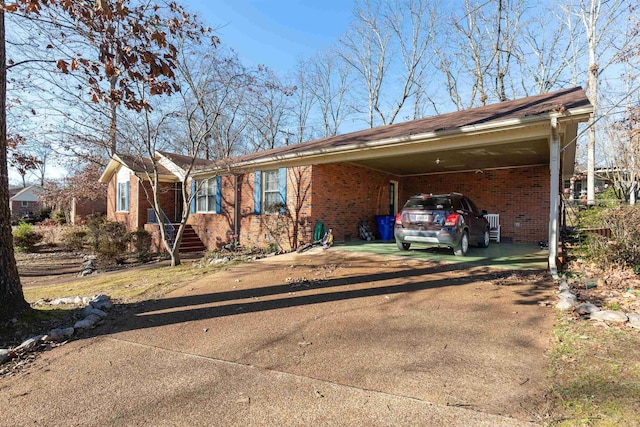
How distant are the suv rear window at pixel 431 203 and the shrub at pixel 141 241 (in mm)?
11119

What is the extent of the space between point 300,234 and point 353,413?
8.82 metres

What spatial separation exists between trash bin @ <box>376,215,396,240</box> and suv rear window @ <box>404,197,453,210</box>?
4154 mm

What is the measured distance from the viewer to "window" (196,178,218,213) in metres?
14.5

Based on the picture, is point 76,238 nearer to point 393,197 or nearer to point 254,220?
point 254,220

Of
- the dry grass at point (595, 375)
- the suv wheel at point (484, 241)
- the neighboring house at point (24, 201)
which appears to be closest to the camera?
the dry grass at point (595, 375)

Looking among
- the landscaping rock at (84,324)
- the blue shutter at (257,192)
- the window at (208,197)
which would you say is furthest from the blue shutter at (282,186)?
the landscaping rock at (84,324)

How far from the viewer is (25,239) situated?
17.2 metres

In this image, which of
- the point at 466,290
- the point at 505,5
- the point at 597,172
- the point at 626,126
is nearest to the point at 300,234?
the point at 466,290

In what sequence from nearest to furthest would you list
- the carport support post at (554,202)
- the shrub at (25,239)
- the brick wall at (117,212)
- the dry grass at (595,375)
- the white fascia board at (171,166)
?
the dry grass at (595,375)
the carport support post at (554,202)
the white fascia board at (171,166)
the shrub at (25,239)
the brick wall at (117,212)

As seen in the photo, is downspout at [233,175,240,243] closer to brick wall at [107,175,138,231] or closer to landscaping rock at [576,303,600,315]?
brick wall at [107,175,138,231]

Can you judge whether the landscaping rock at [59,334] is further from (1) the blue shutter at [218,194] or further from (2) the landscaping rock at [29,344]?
(1) the blue shutter at [218,194]

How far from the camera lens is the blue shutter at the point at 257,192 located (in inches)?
489

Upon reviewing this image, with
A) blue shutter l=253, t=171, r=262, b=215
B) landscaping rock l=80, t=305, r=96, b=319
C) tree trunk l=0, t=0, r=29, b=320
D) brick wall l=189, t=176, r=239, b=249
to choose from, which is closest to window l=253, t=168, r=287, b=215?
blue shutter l=253, t=171, r=262, b=215

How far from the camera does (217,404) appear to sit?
8.63 feet
